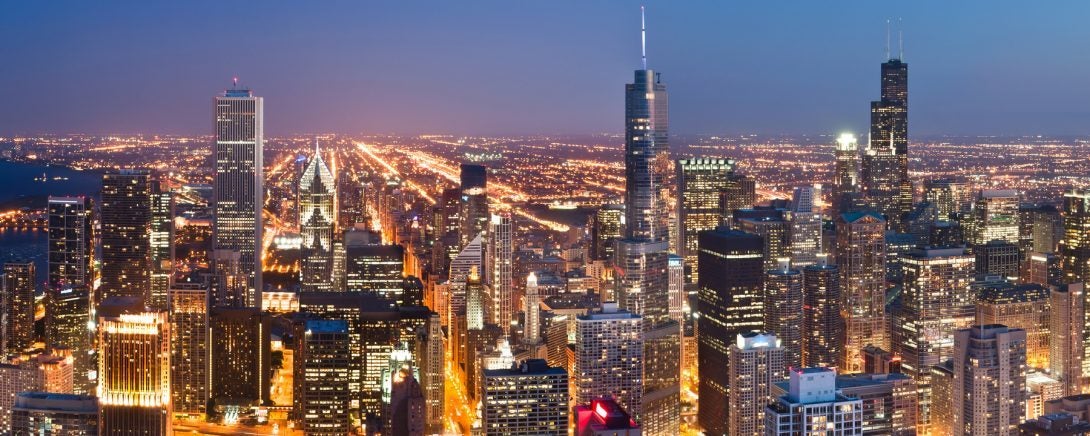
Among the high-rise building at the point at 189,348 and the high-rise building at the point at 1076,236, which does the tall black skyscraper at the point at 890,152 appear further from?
the high-rise building at the point at 189,348

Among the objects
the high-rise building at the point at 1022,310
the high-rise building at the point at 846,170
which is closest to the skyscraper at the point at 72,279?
the high-rise building at the point at 1022,310

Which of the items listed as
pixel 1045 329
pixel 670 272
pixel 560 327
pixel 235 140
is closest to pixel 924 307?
pixel 1045 329

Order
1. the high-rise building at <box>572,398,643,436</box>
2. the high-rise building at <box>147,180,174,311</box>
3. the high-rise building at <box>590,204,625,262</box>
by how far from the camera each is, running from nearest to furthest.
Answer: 1. the high-rise building at <box>572,398,643,436</box>
2. the high-rise building at <box>147,180,174,311</box>
3. the high-rise building at <box>590,204,625,262</box>

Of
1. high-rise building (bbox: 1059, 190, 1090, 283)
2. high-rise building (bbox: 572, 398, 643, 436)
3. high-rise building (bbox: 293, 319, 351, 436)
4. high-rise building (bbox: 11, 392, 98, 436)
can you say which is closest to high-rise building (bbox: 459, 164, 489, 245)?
high-rise building (bbox: 293, 319, 351, 436)

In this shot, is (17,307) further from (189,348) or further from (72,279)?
(189,348)

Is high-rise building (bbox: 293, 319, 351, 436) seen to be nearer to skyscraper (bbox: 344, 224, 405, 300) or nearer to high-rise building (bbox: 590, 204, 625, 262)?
skyscraper (bbox: 344, 224, 405, 300)

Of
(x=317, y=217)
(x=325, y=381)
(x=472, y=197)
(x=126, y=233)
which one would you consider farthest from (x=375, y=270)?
(x=317, y=217)
